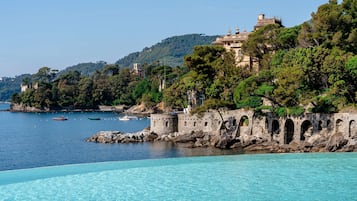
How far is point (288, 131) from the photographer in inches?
1410

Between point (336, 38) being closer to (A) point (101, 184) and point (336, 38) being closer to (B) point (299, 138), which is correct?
(B) point (299, 138)

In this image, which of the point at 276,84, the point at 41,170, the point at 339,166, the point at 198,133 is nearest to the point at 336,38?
the point at 276,84

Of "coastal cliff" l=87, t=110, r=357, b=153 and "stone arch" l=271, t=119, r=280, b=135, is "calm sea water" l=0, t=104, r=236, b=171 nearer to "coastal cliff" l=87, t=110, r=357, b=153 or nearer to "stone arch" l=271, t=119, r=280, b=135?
"coastal cliff" l=87, t=110, r=357, b=153

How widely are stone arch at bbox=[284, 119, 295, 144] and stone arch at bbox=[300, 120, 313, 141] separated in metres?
0.88

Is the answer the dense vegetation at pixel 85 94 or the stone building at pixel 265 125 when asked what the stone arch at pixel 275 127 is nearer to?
the stone building at pixel 265 125

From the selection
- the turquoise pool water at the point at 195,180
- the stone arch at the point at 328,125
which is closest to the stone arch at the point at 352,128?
the stone arch at the point at 328,125

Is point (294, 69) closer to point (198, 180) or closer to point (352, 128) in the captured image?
point (352, 128)

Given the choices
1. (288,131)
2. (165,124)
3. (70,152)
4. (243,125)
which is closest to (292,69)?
(288,131)

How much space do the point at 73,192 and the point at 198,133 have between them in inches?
852

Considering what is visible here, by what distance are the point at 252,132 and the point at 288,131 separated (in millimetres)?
2370

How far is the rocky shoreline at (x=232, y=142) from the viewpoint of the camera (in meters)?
31.3

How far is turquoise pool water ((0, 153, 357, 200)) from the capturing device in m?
19.0

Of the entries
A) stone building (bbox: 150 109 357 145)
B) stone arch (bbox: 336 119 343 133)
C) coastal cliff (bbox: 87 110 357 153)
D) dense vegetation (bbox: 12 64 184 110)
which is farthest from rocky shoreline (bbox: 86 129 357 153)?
dense vegetation (bbox: 12 64 184 110)

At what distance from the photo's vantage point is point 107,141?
4172cm
